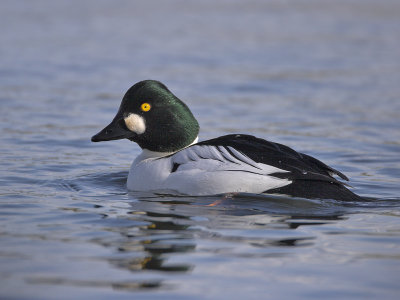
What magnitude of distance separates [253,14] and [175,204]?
16047 mm

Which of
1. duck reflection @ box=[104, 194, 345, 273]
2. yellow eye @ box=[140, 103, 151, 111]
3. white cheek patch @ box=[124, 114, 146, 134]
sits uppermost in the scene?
yellow eye @ box=[140, 103, 151, 111]

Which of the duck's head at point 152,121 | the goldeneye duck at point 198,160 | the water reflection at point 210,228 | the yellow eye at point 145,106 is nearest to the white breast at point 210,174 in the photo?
the goldeneye duck at point 198,160

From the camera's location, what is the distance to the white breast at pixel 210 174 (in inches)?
267

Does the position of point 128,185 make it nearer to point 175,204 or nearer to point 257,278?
point 175,204

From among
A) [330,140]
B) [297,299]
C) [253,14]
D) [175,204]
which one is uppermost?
[253,14]

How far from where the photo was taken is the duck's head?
7.48 metres

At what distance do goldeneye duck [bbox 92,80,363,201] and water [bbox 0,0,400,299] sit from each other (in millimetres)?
185

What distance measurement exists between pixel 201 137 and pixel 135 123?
10.1ft

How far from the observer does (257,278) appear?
186 inches

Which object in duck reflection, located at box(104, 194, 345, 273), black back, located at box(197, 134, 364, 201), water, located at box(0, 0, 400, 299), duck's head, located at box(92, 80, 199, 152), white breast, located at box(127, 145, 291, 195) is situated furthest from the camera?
duck's head, located at box(92, 80, 199, 152)

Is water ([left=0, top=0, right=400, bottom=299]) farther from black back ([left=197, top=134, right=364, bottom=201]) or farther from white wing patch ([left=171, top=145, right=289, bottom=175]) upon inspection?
white wing patch ([left=171, top=145, right=289, bottom=175])

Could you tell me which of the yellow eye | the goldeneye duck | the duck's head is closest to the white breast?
the goldeneye duck

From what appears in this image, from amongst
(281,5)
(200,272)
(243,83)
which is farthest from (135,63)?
(200,272)

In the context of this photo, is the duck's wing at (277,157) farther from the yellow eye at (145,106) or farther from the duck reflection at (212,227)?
the yellow eye at (145,106)
